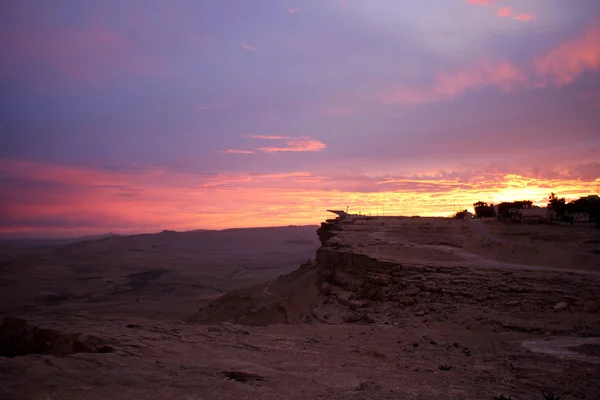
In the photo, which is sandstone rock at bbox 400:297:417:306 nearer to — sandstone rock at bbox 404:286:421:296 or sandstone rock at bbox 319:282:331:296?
sandstone rock at bbox 404:286:421:296

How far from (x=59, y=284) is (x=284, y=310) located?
103 ft

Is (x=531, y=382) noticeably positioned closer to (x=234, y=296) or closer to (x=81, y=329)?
(x=81, y=329)

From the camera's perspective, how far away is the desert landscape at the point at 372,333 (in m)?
5.78

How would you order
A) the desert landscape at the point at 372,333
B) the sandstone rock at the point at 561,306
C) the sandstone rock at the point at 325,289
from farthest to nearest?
the sandstone rock at the point at 325,289 < the sandstone rock at the point at 561,306 < the desert landscape at the point at 372,333

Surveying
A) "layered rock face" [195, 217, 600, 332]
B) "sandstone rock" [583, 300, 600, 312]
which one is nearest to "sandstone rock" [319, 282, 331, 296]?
"layered rock face" [195, 217, 600, 332]

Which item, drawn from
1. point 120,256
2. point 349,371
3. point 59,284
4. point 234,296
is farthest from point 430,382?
point 120,256

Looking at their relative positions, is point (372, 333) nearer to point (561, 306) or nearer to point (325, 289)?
point (561, 306)

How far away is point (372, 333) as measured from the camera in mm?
10812

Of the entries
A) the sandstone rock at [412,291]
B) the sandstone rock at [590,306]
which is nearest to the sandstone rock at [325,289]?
the sandstone rock at [412,291]

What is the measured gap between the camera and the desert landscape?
227 inches

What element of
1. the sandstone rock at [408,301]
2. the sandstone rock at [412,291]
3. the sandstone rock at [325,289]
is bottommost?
the sandstone rock at [325,289]

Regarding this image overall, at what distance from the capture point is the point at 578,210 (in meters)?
31.4

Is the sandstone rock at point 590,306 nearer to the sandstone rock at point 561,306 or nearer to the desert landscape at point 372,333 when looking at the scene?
the desert landscape at point 372,333

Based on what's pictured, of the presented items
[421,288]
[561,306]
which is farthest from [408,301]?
[561,306]
